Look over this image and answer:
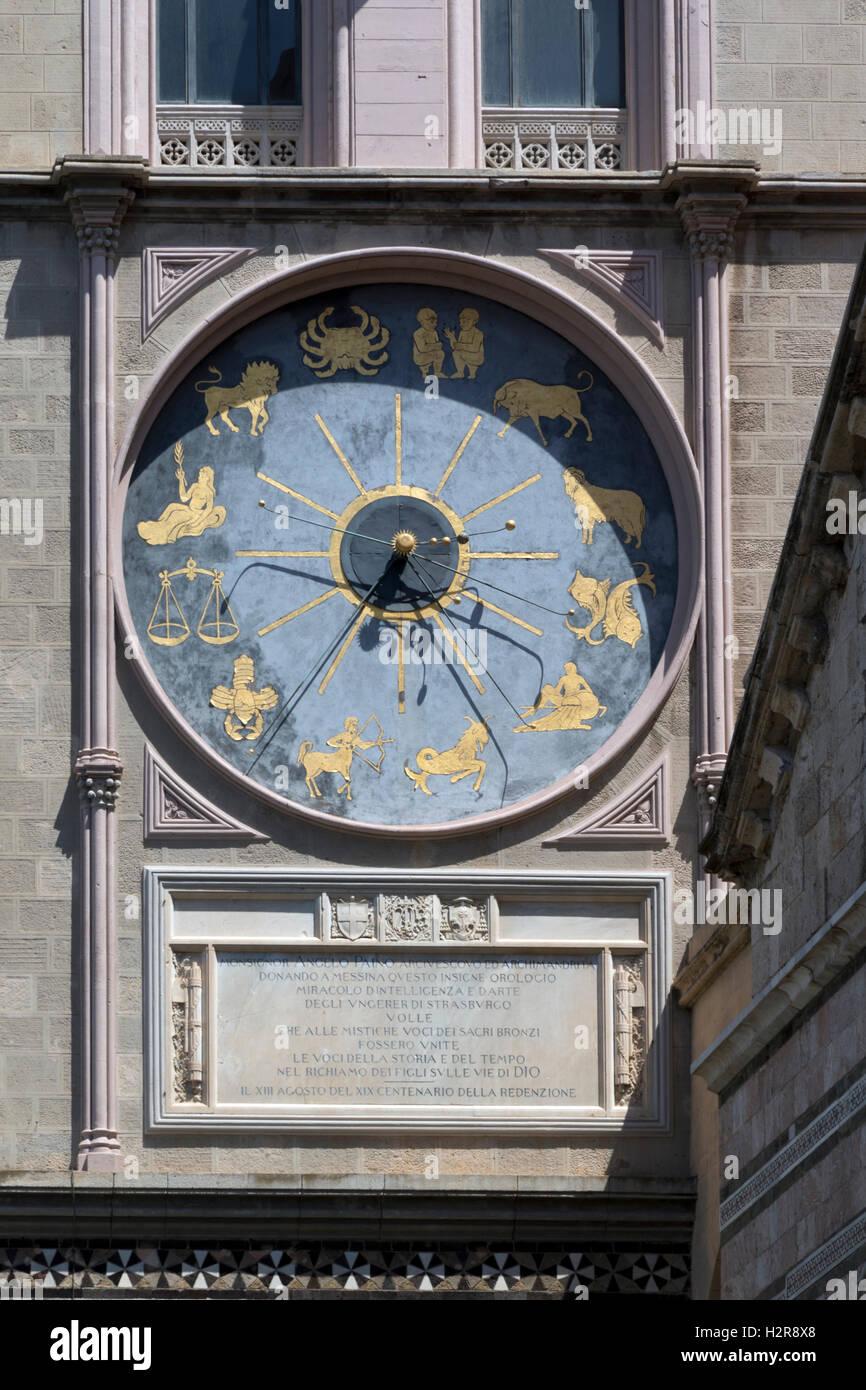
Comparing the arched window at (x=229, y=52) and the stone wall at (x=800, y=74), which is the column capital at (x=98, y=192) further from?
the stone wall at (x=800, y=74)

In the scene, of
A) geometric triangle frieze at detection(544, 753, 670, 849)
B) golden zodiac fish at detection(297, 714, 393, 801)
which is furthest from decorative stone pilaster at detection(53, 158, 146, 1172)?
geometric triangle frieze at detection(544, 753, 670, 849)

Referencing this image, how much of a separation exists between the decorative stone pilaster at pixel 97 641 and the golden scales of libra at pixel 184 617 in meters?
0.37

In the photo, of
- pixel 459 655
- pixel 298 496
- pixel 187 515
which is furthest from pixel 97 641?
pixel 459 655

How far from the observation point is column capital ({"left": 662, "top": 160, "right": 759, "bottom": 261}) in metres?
24.0

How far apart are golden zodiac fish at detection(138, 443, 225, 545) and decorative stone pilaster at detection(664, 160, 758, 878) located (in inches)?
127

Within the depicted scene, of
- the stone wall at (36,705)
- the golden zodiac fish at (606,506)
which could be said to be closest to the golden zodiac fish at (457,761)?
the golden zodiac fish at (606,506)

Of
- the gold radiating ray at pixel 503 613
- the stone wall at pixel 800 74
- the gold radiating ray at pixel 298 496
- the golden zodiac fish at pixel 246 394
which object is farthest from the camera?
the stone wall at pixel 800 74

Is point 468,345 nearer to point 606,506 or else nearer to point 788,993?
point 606,506

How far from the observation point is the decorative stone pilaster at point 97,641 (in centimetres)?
2259

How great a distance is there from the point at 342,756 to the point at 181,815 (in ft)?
3.68

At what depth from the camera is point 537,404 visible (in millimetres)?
24172

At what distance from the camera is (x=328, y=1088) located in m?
22.8
